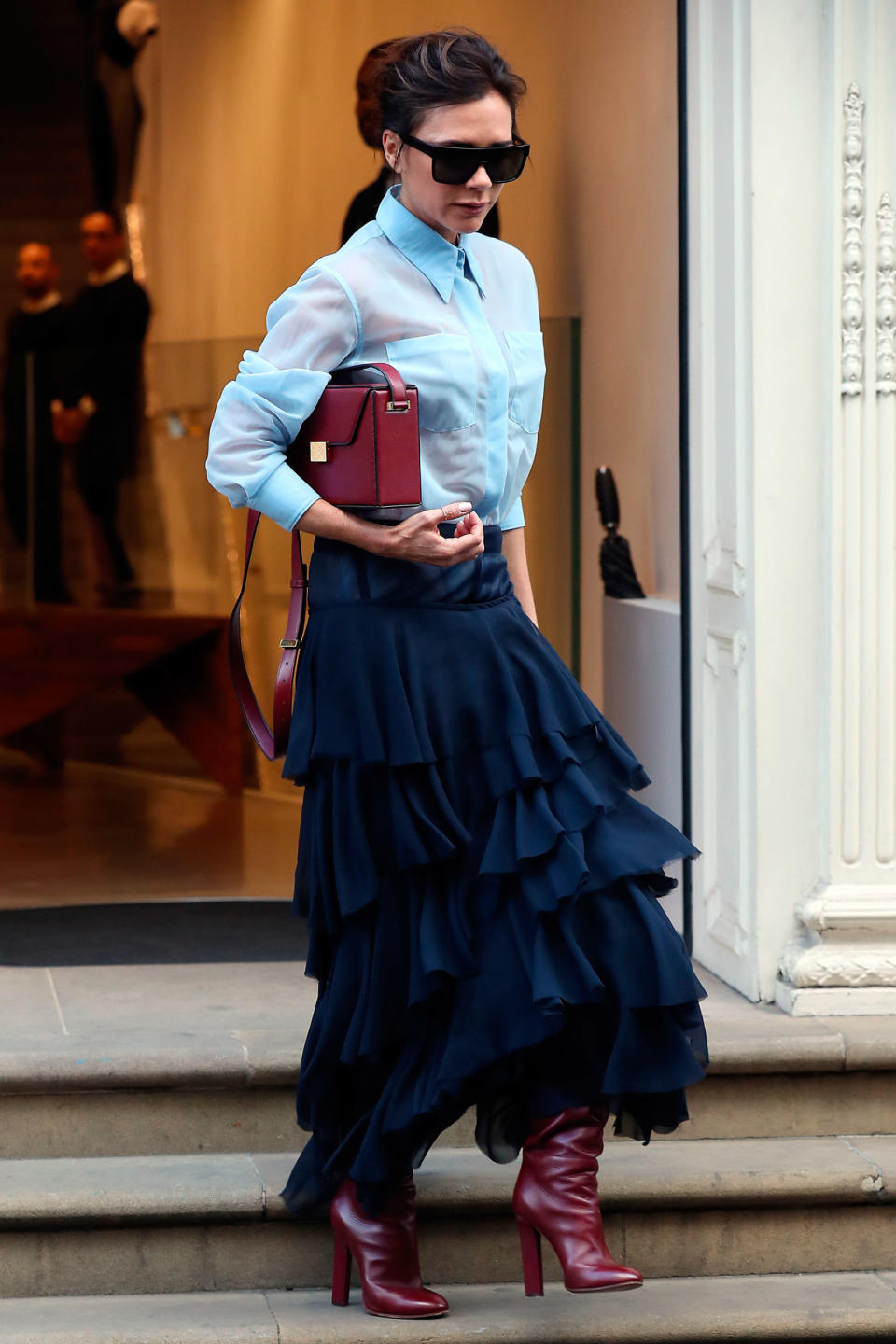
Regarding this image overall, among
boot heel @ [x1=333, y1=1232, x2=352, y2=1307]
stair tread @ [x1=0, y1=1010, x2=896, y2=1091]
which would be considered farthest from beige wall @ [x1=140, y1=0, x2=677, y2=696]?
boot heel @ [x1=333, y1=1232, x2=352, y2=1307]

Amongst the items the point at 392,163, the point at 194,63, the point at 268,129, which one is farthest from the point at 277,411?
the point at 194,63

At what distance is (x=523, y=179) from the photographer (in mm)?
5996

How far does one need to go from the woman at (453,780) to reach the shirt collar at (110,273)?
5831mm

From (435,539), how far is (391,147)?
54 cm

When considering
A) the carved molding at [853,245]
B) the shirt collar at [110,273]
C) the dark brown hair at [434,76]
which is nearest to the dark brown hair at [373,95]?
the dark brown hair at [434,76]

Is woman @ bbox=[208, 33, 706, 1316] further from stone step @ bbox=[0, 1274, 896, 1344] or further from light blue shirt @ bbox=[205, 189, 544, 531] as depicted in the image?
stone step @ bbox=[0, 1274, 896, 1344]

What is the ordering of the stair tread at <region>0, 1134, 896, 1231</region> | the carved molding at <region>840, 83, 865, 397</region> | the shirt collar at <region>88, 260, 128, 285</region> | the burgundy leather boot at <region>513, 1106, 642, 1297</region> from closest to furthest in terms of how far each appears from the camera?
the burgundy leather boot at <region>513, 1106, 642, 1297</region>, the stair tread at <region>0, 1134, 896, 1231</region>, the carved molding at <region>840, 83, 865, 397</region>, the shirt collar at <region>88, 260, 128, 285</region>

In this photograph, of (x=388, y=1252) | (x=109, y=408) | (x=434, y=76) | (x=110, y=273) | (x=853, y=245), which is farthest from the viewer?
(x=110, y=273)

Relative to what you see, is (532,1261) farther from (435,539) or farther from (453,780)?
(435,539)

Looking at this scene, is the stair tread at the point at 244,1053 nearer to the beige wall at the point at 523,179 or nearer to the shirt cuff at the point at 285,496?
the shirt cuff at the point at 285,496

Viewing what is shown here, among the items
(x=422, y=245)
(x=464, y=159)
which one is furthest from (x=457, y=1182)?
(x=464, y=159)

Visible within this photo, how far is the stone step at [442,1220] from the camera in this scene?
3078 mm

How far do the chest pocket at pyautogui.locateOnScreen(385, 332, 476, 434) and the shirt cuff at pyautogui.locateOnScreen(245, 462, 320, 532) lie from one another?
190 mm

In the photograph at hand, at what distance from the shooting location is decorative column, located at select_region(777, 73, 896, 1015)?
3699 mm
